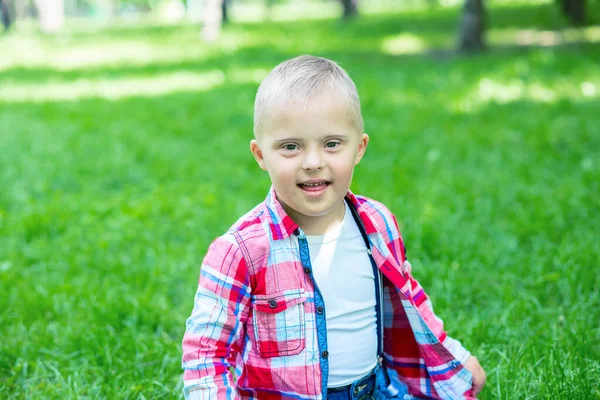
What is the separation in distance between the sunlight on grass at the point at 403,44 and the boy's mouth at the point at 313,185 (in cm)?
1095

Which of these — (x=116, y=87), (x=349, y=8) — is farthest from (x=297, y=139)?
(x=349, y=8)

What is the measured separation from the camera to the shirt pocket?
6.44 feet

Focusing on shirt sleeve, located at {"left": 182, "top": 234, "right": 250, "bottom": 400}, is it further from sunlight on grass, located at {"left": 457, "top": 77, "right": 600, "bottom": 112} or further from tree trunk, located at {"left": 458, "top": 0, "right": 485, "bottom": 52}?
tree trunk, located at {"left": 458, "top": 0, "right": 485, "bottom": 52}

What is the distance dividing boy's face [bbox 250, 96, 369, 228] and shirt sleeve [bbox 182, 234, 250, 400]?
237mm

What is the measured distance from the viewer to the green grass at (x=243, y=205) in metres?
2.90

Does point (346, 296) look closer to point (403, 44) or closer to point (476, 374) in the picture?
point (476, 374)

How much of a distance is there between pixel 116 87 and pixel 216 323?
9.34m

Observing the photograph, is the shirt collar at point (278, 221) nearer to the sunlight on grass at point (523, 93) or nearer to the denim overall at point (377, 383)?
the denim overall at point (377, 383)

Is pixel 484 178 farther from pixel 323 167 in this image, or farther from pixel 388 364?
pixel 323 167

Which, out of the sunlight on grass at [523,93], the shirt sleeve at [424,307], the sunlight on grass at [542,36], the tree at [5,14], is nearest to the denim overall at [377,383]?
the shirt sleeve at [424,307]

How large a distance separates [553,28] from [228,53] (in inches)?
266

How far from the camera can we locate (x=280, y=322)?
1.98 m

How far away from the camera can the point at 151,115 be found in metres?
8.30

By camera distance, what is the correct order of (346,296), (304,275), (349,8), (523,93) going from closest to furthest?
1. (304,275)
2. (346,296)
3. (523,93)
4. (349,8)
